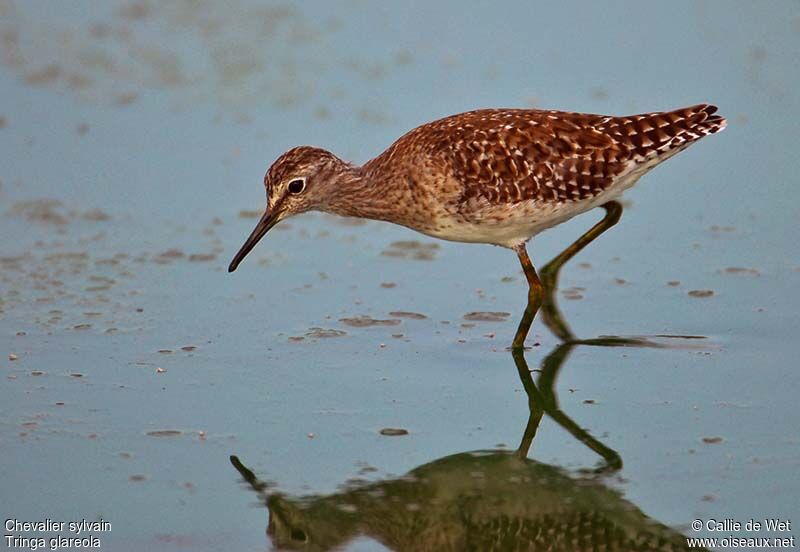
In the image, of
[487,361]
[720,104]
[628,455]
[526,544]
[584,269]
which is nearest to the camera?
[526,544]

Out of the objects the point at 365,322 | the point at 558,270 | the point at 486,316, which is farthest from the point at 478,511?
the point at 558,270

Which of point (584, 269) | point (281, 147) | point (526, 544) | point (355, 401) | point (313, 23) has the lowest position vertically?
point (526, 544)

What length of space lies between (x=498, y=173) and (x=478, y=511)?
2766mm

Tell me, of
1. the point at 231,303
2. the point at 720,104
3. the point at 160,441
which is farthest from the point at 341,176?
the point at 720,104

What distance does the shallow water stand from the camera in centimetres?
773

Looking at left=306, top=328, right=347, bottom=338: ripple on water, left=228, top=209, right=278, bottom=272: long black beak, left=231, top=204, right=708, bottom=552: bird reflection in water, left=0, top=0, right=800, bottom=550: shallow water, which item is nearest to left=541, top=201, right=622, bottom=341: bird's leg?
left=0, top=0, right=800, bottom=550: shallow water

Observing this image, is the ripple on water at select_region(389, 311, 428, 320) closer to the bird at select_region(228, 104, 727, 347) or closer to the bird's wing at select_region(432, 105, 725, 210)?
the bird at select_region(228, 104, 727, 347)

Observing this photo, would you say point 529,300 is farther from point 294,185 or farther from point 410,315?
point 294,185

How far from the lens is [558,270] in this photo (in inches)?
401

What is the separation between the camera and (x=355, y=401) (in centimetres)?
863

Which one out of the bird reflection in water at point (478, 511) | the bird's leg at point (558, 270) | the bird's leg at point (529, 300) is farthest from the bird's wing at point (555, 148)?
the bird reflection in water at point (478, 511)

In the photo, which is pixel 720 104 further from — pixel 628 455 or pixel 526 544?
pixel 526 544

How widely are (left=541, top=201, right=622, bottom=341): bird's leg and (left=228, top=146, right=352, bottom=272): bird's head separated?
1632mm

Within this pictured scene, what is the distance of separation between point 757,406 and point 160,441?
Answer: 345cm
